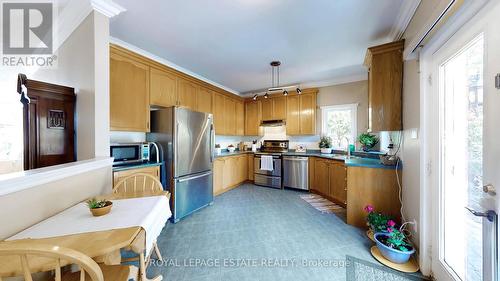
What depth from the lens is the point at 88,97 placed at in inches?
73.2

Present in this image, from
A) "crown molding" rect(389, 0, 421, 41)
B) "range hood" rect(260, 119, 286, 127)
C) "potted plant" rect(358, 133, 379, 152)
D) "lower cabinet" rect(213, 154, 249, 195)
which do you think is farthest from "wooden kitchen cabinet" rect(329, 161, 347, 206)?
"lower cabinet" rect(213, 154, 249, 195)

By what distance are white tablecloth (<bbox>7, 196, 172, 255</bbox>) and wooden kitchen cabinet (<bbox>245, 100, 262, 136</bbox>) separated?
3.92m

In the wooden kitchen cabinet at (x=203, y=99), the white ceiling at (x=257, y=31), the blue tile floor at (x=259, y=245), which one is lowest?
the blue tile floor at (x=259, y=245)

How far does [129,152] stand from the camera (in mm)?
2541

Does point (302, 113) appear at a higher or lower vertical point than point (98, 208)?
higher

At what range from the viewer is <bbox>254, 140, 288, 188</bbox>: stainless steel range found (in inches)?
171

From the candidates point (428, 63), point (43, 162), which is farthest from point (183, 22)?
point (428, 63)

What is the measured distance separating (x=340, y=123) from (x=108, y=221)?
438 cm

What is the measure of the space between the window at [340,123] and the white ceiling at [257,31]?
0.95 meters

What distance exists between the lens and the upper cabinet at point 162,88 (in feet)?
9.23

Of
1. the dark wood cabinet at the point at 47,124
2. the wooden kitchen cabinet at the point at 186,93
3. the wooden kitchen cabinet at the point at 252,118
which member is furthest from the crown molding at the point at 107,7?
the wooden kitchen cabinet at the point at 252,118

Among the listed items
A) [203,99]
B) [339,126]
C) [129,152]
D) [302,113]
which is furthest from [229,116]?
[339,126]

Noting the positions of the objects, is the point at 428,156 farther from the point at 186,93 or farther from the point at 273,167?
the point at 186,93

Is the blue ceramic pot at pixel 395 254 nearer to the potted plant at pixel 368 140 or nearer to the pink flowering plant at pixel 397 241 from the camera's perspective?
the pink flowering plant at pixel 397 241
